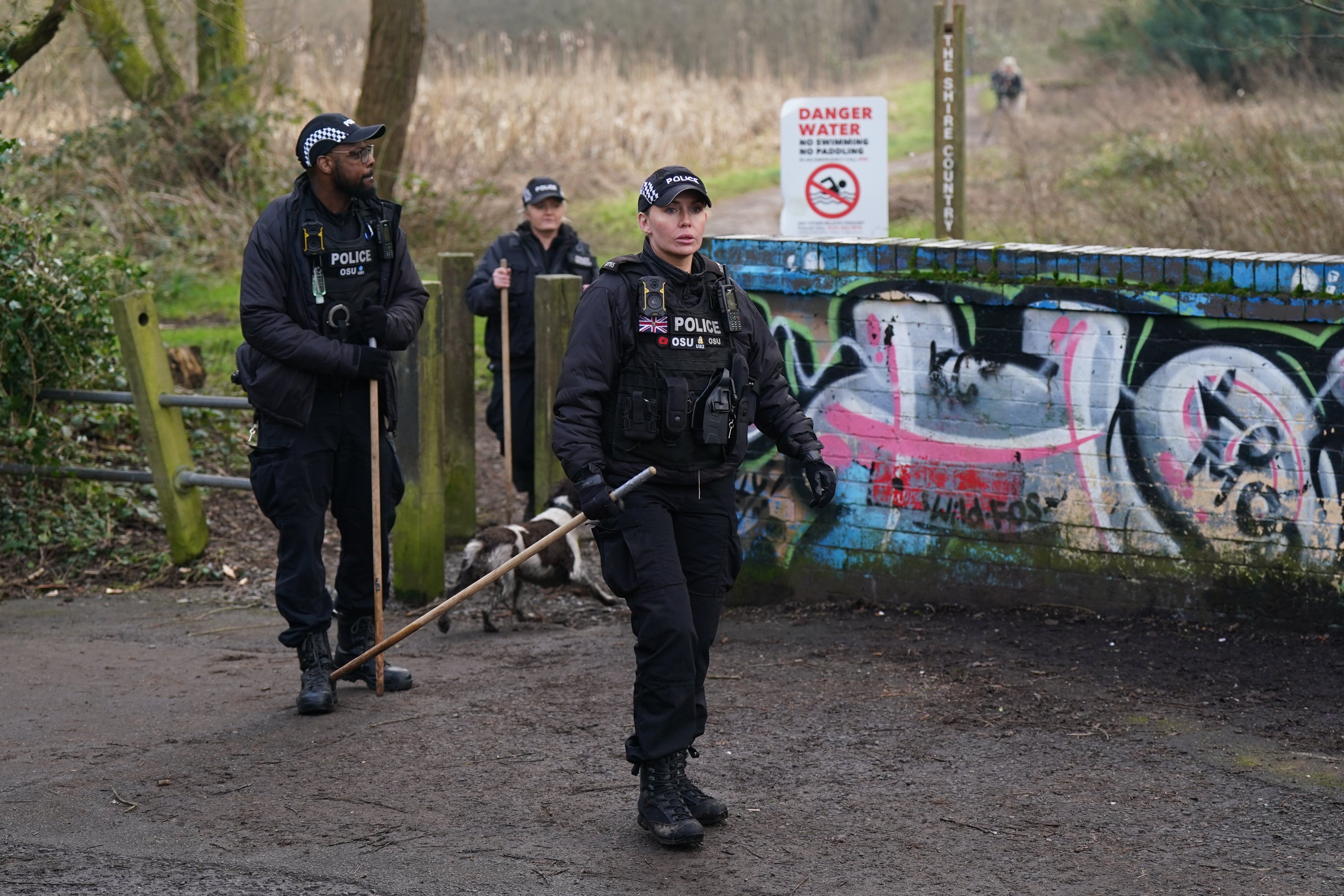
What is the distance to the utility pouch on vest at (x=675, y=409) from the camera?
4.19 metres

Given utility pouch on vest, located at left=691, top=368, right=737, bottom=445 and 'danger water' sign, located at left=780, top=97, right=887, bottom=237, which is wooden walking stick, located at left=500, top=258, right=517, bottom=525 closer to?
'danger water' sign, located at left=780, top=97, right=887, bottom=237

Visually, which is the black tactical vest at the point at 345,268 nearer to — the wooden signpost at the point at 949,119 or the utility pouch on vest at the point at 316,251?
the utility pouch on vest at the point at 316,251

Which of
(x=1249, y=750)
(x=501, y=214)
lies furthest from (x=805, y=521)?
(x=501, y=214)

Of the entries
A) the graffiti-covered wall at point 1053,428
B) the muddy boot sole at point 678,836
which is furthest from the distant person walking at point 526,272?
the muddy boot sole at point 678,836

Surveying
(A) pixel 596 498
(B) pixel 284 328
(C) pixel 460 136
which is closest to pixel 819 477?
(A) pixel 596 498

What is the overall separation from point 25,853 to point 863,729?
280cm

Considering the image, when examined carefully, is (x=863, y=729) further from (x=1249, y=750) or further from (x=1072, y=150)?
(x=1072, y=150)

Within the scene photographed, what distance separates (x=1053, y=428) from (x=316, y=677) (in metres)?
3.31

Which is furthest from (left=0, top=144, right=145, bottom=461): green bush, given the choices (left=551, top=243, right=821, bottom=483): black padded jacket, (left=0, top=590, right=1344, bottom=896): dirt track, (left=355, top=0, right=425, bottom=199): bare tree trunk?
(left=355, top=0, right=425, bottom=199): bare tree trunk

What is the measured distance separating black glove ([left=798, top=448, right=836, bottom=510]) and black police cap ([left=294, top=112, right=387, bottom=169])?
2.15 metres

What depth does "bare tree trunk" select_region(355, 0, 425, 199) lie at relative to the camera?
13.8 metres

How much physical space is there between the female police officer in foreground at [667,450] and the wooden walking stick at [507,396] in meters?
3.46

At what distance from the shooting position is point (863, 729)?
514 centimetres

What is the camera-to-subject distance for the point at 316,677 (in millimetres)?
5457
